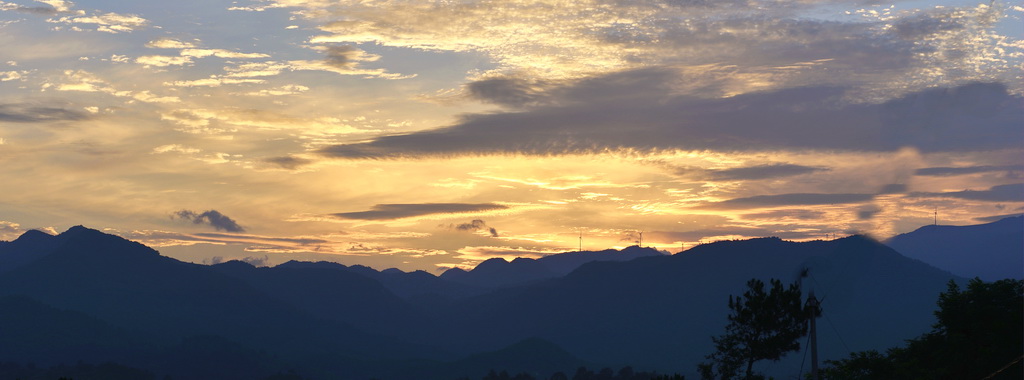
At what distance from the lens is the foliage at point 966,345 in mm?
75312

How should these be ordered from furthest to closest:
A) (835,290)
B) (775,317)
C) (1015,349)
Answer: (775,317)
(1015,349)
(835,290)

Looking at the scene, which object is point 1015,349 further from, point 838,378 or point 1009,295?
point 838,378

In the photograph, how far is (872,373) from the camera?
85.2 m

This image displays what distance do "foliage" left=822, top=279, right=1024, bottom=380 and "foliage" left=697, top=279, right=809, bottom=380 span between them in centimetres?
496

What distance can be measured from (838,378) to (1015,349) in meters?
16.0

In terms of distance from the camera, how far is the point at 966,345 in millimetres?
79125

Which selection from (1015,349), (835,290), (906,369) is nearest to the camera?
(835,290)

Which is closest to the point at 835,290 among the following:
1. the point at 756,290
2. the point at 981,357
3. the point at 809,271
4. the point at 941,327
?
the point at 809,271

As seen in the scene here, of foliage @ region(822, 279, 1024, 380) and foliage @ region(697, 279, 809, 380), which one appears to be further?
foliage @ region(697, 279, 809, 380)

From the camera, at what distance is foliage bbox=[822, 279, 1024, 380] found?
75.3 meters

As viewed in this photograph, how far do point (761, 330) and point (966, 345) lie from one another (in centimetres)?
1870

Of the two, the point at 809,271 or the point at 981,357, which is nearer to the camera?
the point at 809,271

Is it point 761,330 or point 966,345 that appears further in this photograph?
point 761,330

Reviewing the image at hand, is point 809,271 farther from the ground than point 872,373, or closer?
farther from the ground
